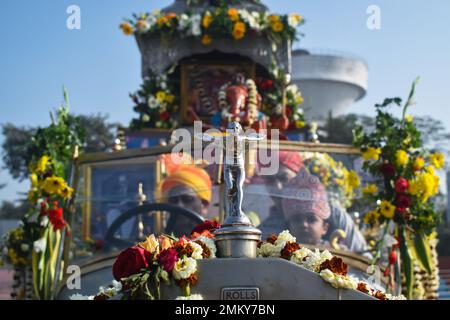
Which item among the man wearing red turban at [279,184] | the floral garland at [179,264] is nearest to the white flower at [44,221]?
the man wearing red turban at [279,184]

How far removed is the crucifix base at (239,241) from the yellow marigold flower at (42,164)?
4.91m

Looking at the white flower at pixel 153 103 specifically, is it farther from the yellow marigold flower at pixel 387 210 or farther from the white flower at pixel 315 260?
the white flower at pixel 315 260

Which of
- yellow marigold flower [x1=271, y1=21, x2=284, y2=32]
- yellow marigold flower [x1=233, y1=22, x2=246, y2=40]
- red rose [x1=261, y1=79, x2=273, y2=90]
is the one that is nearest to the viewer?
yellow marigold flower [x1=233, y1=22, x2=246, y2=40]

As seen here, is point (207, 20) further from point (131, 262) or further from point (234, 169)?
point (131, 262)

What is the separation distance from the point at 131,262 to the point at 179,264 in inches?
12.7

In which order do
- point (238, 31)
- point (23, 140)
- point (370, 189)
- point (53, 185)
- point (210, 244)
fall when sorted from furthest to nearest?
point (23, 140) → point (238, 31) → point (370, 189) → point (53, 185) → point (210, 244)

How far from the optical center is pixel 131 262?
155 inches

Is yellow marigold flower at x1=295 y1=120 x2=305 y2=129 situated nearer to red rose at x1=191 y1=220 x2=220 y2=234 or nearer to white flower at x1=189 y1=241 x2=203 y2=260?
red rose at x1=191 y1=220 x2=220 y2=234

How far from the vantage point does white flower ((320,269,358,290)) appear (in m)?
3.70

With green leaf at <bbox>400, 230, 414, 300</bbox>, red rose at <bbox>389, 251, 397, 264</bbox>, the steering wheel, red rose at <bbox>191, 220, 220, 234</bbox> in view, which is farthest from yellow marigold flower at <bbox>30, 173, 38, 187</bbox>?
red rose at <bbox>191, 220, 220, 234</bbox>

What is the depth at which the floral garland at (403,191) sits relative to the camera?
8.57 m

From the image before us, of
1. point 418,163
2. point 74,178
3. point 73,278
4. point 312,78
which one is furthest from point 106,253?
point 312,78

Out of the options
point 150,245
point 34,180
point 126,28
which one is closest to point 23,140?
point 126,28

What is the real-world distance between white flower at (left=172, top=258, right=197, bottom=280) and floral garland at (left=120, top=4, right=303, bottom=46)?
10.8m
